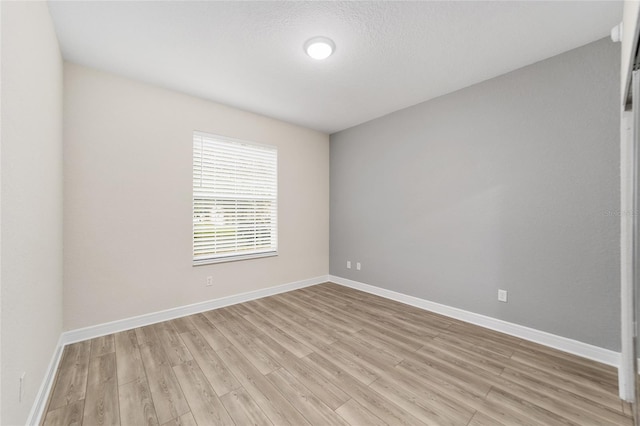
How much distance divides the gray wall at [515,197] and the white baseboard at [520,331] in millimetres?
53

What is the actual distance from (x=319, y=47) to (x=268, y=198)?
7.22 feet

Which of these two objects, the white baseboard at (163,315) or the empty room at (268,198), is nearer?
the empty room at (268,198)

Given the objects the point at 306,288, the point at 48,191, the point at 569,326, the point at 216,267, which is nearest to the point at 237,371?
the point at 216,267

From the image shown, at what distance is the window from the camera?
10.5ft

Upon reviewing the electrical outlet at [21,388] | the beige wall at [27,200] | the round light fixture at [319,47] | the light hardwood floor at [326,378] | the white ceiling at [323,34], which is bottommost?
the light hardwood floor at [326,378]

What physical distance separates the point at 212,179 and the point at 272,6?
2.11 m

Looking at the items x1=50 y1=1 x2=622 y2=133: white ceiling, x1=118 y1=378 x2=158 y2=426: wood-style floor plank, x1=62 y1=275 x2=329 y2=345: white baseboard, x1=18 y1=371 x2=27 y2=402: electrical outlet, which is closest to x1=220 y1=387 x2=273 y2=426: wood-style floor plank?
x1=118 y1=378 x2=158 y2=426: wood-style floor plank

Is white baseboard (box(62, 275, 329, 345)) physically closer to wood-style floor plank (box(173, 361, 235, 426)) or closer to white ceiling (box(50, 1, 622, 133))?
wood-style floor plank (box(173, 361, 235, 426))

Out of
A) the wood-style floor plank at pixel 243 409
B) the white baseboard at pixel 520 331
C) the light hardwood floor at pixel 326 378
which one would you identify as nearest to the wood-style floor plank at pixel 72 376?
the light hardwood floor at pixel 326 378

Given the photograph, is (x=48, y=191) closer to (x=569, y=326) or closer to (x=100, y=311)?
(x=100, y=311)

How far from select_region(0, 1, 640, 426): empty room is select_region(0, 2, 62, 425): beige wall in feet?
0.07

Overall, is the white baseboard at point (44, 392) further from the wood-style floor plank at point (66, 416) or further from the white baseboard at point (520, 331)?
the white baseboard at point (520, 331)

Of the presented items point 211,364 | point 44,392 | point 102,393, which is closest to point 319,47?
point 211,364

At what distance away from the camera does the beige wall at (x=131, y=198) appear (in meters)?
2.39
